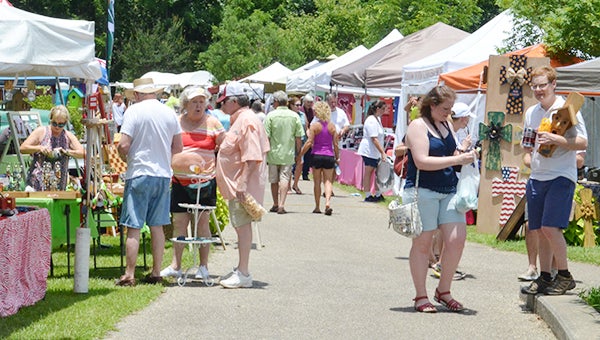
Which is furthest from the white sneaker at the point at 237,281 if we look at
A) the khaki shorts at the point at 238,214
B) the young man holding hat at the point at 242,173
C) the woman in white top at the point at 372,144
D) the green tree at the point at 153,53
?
the green tree at the point at 153,53

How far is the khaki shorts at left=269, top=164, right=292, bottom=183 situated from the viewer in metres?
17.8

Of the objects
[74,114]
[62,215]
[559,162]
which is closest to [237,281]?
[62,215]

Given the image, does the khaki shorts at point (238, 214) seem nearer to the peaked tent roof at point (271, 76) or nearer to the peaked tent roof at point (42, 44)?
the peaked tent roof at point (42, 44)

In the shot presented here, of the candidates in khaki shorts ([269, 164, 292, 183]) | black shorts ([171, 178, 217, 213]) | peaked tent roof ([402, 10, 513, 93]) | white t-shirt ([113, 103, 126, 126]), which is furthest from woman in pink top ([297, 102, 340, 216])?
white t-shirt ([113, 103, 126, 126])

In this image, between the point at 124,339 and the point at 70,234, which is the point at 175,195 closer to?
the point at 70,234

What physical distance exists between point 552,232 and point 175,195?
12.1 ft

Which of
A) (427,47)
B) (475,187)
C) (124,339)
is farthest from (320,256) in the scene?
(427,47)

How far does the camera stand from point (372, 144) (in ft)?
68.2

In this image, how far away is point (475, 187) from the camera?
9250 mm

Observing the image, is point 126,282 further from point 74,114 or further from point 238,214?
point 74,114

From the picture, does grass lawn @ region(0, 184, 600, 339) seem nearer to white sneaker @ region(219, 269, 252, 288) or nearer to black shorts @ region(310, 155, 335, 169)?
white sneaker @ region(219, 269, 252, 288)

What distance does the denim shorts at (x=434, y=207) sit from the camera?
9.02 meters

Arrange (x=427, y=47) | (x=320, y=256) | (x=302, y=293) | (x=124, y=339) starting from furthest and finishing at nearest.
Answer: (x=427, y=47), (x=320, y=256), (x=302, y=293), (x=124, y=339)

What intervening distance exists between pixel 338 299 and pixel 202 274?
4.89 ft
